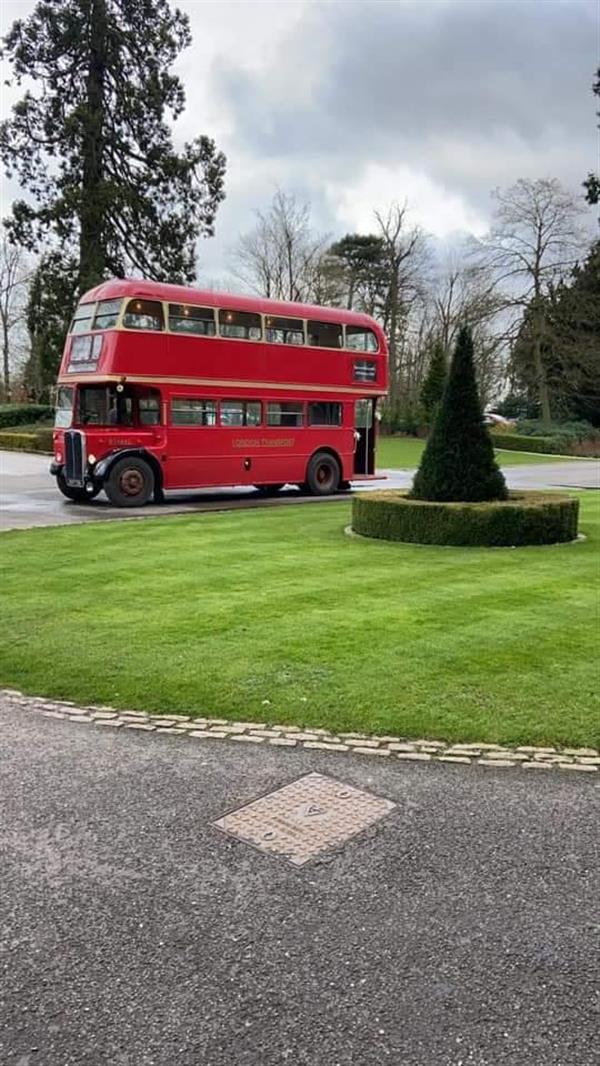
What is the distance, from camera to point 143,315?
17.0m

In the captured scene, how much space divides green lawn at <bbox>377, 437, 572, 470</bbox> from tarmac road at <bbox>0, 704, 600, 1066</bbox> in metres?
28.2

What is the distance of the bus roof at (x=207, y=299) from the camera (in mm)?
16969

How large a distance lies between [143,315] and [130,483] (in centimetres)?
367

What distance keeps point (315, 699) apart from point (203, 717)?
72cm

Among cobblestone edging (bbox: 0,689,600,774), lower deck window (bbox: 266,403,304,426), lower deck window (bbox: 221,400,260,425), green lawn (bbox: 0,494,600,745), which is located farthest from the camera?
lower deck window (bbox: 266,403,304,426)

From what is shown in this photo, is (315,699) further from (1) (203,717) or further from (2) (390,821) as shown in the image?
(2) (390,821)

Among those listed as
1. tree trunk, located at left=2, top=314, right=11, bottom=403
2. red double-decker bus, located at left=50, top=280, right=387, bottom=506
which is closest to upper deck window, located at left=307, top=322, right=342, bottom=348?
red double-decker bus, located at left=50, top=280, right=387, bottom=506

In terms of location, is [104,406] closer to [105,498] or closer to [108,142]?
[105,498]

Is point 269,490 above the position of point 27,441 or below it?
below

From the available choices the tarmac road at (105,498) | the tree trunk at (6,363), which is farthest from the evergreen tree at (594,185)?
the tree trunk at (6,363)

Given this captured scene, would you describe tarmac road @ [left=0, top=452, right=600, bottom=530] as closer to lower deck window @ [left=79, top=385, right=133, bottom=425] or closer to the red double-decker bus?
the red double-decker bus

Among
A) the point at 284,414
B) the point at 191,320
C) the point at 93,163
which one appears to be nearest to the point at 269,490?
the point at 284,414

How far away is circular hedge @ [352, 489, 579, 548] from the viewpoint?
10992 mm

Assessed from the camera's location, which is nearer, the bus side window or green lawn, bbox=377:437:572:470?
the bus side window
